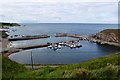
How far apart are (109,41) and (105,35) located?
8.23 metres

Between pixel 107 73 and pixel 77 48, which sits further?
pixel 77 48

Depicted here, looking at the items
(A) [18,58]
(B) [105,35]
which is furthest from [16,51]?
(B) [105,35]

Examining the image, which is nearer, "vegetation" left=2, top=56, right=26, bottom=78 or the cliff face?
"vegetation" left=2, top=56, right=26, bottom=78

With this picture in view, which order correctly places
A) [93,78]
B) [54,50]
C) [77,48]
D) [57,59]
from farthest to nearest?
1. [77,48]
2. [54,50]
3. [57,59]
4. [93,78]

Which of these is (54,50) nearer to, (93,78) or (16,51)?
(16,51)

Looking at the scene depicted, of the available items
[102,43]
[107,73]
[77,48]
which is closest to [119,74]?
[107,73]

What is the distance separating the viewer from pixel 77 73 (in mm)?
11117

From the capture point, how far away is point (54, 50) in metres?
89.4

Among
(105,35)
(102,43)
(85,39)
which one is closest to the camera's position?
(102,43)

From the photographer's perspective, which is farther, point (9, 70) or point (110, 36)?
point (110, 36)

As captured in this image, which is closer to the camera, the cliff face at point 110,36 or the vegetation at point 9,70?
the vegetation at point 9,70

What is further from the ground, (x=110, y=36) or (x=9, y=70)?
(x=110, y=36)

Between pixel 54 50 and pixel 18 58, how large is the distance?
65.4 feet

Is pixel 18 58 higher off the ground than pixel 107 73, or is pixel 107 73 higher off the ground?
pixel 107 73
